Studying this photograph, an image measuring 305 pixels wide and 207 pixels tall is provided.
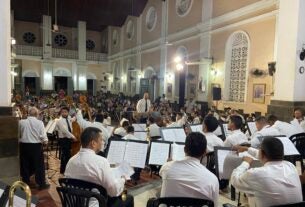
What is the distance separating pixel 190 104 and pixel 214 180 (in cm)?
1172

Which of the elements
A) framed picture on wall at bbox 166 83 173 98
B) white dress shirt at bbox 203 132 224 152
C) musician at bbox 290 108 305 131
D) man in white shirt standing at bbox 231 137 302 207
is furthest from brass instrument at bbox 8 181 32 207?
framed picture on wall at bbox 166 83 173 98

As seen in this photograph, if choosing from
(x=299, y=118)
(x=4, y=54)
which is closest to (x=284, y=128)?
(x=299, y=118)

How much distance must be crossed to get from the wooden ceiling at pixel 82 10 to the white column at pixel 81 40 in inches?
24.7

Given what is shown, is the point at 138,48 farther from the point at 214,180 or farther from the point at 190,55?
the point at 214,180

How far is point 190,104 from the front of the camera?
1415 cm

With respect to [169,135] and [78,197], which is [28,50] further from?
[78,197]

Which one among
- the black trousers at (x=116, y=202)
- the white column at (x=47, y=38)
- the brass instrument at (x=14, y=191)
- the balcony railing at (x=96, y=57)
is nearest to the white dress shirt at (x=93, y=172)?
the black trousers at (x=116, y=202)

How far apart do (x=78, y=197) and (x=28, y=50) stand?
24.8m

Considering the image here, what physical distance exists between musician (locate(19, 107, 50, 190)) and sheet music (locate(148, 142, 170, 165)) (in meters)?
2.24

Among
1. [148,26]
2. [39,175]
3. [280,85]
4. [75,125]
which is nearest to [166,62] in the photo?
[148,26]

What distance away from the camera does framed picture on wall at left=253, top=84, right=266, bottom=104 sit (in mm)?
10716

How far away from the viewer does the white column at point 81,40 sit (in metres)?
26.1

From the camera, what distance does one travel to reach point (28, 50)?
24.4 m

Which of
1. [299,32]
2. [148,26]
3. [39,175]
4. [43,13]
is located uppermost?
[43,13]
